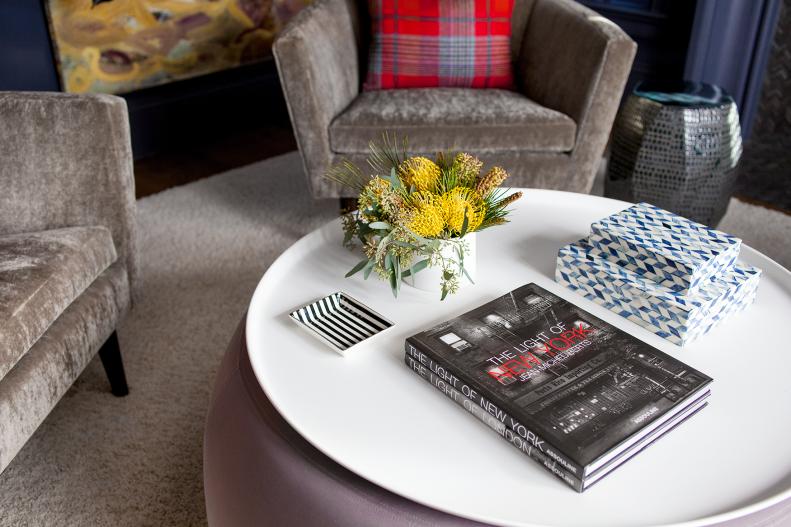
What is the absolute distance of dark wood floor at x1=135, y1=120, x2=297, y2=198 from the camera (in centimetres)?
329

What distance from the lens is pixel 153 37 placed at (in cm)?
339

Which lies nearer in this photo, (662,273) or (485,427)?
(485,427)

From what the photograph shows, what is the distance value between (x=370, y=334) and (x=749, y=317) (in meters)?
0.74

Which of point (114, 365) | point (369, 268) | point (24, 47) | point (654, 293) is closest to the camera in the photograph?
point (654, 293)

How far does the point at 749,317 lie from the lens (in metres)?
1.46

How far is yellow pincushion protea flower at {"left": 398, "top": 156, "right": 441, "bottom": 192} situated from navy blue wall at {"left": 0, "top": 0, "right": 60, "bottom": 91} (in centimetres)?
218

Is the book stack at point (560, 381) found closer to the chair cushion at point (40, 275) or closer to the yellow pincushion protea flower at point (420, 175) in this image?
the yellow pincushion protea flower at point (420, 175)

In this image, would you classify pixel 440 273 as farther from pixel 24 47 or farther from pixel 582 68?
pixel 24 47

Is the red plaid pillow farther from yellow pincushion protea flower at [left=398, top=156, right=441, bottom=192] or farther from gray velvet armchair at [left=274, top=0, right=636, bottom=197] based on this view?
yellow pincushion protea flower at [left=398, top=156, right=441, bottom=192]

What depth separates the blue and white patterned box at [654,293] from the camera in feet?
4.50

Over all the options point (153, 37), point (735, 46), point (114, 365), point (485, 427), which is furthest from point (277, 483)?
point (735, 46)

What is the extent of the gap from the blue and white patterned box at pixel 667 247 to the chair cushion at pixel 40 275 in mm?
1124

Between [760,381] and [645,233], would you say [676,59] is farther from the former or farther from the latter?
[760,381]

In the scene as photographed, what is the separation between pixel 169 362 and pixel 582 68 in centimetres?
163
